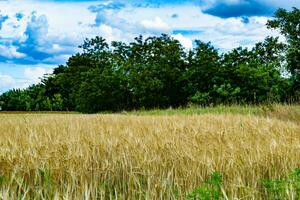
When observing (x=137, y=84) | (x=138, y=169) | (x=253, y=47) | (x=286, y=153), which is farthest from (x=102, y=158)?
(x=253, y=47)

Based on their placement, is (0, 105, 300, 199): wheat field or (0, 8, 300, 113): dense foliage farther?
(0, 8, 300, 113): dense foliage

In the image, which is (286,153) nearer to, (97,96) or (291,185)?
(291,185)

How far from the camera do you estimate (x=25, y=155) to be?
4.20 m

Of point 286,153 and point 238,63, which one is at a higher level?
point 238,63

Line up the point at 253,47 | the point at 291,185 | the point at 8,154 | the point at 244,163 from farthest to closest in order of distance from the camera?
the point at 253,47 < the point at 8,154 < the point at 244,163 < the point at 291,185

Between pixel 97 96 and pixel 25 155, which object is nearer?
pixel 25 155

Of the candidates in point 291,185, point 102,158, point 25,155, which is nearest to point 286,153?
point 291,185

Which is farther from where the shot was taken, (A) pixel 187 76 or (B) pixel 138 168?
(A) pixel 187 76

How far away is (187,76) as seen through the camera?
30406mm

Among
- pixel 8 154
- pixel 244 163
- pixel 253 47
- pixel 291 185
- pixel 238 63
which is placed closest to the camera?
pixel 291 185

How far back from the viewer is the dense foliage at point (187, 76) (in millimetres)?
28969

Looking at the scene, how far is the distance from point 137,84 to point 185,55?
3.96 m

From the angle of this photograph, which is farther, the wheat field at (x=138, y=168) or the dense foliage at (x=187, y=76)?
the dense foliage at (x=187, y=76)

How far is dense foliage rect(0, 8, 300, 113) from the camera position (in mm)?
28969
